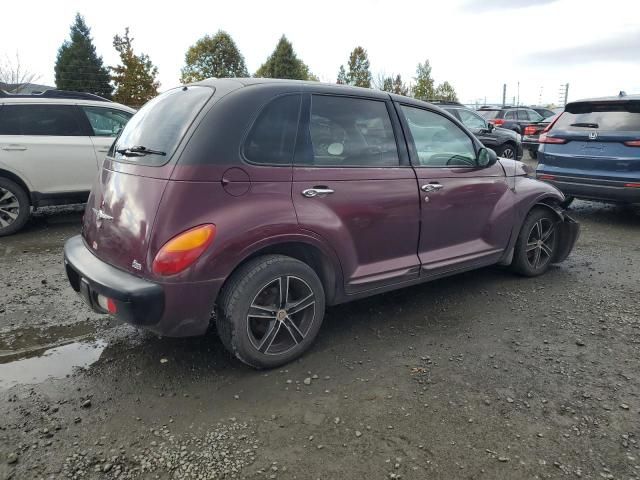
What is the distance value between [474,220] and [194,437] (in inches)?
110

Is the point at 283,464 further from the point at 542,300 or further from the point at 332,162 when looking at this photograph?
the point at 542,300

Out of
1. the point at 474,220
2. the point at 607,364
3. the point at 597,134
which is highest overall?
the point at 597,134

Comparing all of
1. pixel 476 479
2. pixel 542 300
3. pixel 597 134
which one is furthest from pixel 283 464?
pixel 597 134

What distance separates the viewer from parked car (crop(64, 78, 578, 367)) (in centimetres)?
266

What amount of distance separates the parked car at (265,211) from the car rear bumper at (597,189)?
365 cm

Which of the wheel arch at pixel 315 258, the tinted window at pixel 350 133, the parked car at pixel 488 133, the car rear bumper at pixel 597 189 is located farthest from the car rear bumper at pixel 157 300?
the parked car at pixel 488 133

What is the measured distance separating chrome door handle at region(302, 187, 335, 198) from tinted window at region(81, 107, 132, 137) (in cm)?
476

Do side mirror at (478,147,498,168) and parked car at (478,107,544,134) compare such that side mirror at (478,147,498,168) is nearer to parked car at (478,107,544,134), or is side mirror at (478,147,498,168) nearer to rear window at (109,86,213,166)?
rear window at (109,86,213,166)

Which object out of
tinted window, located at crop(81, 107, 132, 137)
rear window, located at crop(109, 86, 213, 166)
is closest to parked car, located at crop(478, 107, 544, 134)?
tinted window, located at crop(81, 107, 132, 137)

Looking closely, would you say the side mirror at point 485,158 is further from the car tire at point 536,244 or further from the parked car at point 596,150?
the parked car at point 596,150

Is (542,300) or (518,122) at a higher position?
(518,122)

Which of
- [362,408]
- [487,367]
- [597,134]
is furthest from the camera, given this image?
[597,134]

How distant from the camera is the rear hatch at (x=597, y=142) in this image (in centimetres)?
634

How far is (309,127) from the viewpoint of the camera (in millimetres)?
3156
